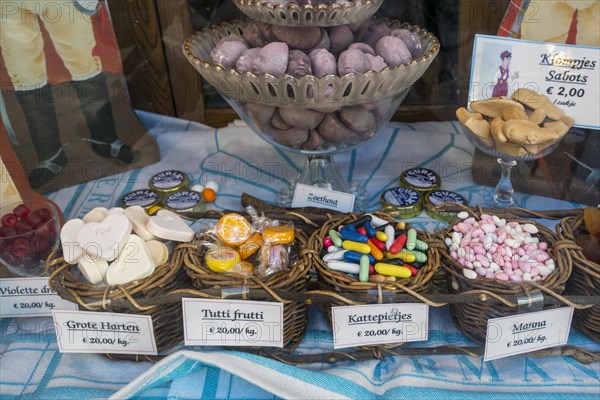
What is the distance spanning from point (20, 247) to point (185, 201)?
30 centimetres

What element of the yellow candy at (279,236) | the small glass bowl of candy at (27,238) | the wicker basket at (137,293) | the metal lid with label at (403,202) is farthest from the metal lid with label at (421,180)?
the small glass bowl of candy at (27,238)

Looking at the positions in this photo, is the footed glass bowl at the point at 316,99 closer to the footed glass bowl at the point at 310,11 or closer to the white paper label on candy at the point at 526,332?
the footed glass bowl at the point at 310,11

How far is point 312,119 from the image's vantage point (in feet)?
2.76

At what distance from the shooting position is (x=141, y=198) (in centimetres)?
105

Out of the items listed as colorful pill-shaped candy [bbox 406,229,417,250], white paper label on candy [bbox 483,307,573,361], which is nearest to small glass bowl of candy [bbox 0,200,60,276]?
colorful pill-shaped candy [bbox 406,229,417,250]

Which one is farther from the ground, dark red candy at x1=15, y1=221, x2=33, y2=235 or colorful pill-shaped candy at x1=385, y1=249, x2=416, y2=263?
colorful pill-shaped candy at x1=385, y1=249, x2=416, y2=263

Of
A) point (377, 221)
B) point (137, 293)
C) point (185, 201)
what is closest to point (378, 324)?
point (377, 221)

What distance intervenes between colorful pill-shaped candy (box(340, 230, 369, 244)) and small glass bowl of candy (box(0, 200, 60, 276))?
1.39 feet

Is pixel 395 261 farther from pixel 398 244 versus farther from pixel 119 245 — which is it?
pixel 119 245

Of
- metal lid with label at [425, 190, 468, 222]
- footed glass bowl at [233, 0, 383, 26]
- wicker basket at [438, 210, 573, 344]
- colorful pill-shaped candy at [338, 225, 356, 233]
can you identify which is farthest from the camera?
metal lid with label at [425, 190, 468, 222]

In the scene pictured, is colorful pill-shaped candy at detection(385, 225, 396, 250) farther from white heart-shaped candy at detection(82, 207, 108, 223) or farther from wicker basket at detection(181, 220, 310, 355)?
white heart-shaped candy at detection(82, 207, 108, 223)

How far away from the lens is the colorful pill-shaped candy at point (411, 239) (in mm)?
699

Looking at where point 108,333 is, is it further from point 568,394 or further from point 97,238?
point 568,394

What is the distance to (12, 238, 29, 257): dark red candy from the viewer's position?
815 millimetres
